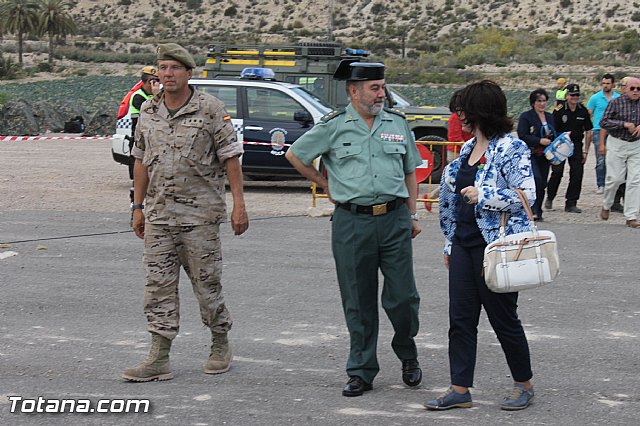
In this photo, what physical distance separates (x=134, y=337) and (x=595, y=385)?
10.2 feet

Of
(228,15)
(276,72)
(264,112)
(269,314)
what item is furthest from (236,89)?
(228,15)

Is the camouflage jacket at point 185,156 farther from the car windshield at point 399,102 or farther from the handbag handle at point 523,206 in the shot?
the car windshield at point 399,102

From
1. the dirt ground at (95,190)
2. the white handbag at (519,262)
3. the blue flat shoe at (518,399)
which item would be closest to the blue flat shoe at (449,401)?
the blue flat shoe at (518,399)

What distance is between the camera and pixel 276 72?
19.0 metres

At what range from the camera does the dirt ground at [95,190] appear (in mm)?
14391

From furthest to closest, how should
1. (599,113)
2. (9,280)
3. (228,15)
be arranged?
(228,15) → (599,113) → (9,280)

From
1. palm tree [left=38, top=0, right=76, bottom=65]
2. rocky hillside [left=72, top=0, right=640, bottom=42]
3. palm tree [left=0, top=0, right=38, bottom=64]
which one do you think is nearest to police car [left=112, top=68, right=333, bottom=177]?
palm tree [left=38, top=0, right=76, bottom=65]

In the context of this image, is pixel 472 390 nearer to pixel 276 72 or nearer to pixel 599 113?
pixel 599 113

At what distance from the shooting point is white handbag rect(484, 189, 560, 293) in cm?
543

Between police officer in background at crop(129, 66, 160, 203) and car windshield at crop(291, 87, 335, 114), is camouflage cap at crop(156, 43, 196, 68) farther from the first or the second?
car windshield at crop(291, 87, 335, 114)

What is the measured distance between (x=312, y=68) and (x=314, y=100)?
2.34 meters

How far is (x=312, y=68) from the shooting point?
1894cm

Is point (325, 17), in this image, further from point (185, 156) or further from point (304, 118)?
point (185, 156)

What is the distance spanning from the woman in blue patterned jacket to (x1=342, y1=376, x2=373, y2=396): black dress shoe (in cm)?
42
